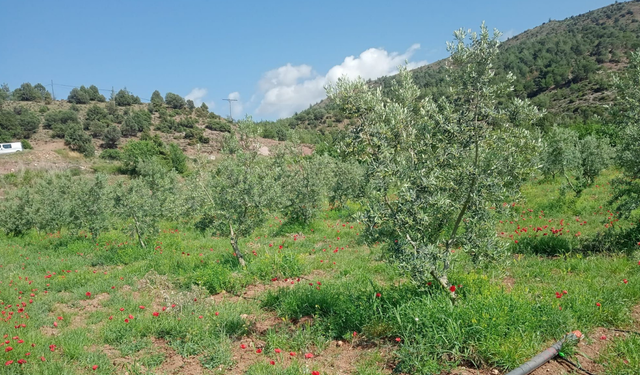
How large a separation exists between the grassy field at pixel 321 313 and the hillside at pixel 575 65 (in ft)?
99.8

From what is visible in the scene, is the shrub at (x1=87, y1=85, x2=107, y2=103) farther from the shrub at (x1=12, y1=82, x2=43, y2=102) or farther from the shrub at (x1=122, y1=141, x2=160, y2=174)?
the shrub at (x1=122, y1=141, x2=160, y2=174)

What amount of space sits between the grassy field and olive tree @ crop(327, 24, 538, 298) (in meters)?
0.50

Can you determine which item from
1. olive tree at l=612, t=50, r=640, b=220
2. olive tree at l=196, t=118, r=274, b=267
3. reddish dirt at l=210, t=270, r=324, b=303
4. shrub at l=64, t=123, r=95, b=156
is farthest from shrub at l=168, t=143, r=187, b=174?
olive tree at l=612, t=50, r=640, b=220

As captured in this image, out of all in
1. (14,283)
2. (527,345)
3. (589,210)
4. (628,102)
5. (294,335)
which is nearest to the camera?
(527,345)

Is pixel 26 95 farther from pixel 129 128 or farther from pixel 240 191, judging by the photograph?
pixel 240 191

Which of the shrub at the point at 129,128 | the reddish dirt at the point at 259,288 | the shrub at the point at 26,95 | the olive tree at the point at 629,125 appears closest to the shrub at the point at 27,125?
the shrub at the point at 129,128

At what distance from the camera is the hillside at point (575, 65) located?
4562 centimetres

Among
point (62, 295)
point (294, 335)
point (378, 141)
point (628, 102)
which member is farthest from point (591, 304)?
point (62, 295)

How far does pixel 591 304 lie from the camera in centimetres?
532

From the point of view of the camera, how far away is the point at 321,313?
6387 mm

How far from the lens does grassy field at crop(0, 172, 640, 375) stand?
4648 millimetres

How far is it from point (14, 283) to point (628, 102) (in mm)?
15770

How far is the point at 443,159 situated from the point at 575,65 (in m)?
64.5

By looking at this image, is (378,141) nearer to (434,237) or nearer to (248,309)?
(434,237)
